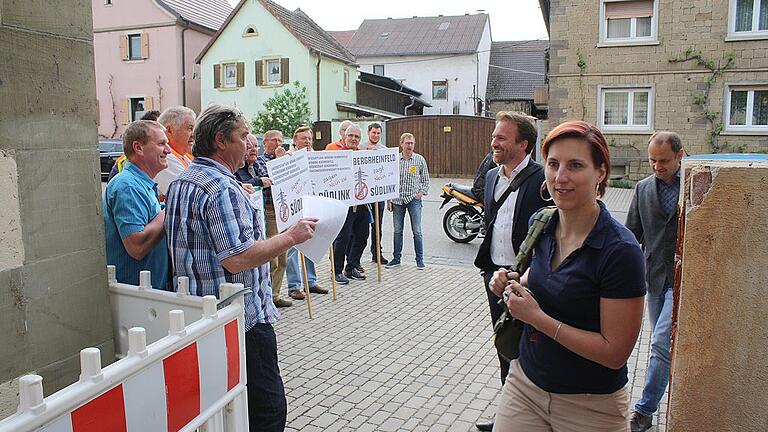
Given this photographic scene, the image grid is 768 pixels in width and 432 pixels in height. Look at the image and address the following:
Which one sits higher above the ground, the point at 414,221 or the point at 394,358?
the point at 414,221

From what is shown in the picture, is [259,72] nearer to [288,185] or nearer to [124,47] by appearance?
[124,47]

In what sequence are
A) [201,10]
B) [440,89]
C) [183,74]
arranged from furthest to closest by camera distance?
[440,89] → [201,10] → [183,74]

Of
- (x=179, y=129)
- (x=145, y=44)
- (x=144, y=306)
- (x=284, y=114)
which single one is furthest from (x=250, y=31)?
(x=144, y=306)

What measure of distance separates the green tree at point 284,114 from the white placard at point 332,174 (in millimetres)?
22294

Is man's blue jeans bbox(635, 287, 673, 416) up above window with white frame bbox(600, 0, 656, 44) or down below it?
below

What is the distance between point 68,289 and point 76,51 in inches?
36.2

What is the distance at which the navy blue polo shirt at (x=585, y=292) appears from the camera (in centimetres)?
224

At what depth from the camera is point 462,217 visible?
11266 millimetres

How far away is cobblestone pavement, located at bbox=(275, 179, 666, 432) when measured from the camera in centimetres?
445

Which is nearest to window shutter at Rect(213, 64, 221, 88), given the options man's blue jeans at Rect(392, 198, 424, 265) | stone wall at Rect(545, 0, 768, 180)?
stone wall at Rect(545, 0, 768, 180)

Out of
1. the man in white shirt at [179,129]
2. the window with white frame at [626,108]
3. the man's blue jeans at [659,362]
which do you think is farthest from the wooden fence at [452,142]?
the man's blue jeans at [659,362]

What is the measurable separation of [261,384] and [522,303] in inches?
52.9

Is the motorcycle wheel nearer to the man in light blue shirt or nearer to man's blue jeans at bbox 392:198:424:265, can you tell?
man's blue jeans at bbox 392:198:424:265

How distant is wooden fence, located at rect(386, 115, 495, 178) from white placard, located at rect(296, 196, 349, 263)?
20.6m
